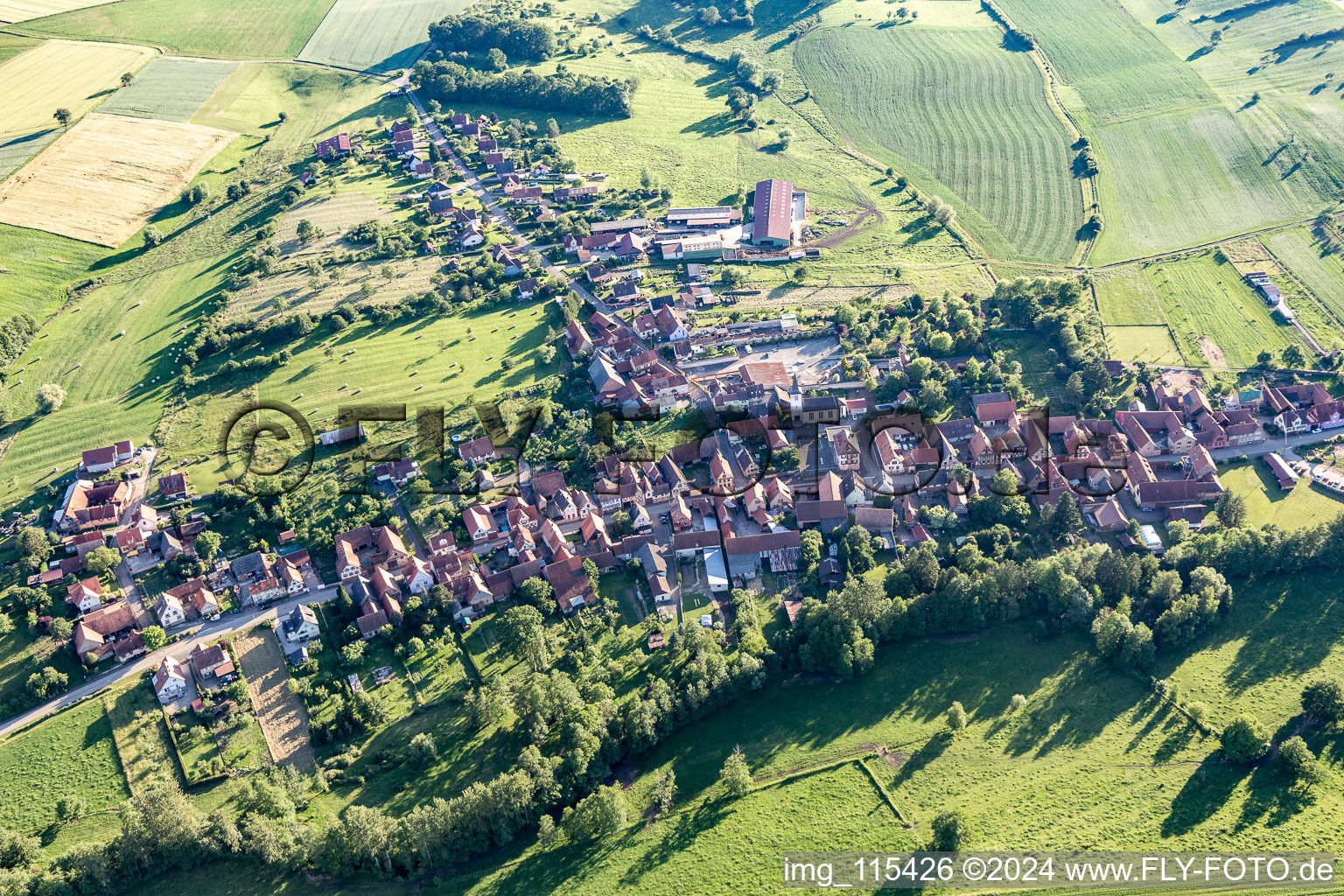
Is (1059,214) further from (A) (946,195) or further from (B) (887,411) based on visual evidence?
(B) (887,411)

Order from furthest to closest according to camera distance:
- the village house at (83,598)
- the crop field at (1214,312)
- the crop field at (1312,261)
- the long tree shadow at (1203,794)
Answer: the crop field at (1312,261)
the crop field at (1214,312)
the village house at (83,598)
the long tree shadow at (1203,794)

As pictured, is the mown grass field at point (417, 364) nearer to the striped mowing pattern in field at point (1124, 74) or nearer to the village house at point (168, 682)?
the village house at point (168, 682)

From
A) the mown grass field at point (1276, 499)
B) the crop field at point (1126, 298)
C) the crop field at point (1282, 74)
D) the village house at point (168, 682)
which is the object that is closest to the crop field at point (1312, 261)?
the crop field at point (1282, 74)

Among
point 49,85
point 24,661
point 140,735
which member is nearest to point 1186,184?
point 140,735

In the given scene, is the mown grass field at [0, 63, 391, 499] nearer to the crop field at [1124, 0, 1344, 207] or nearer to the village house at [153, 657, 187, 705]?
the village house at [153, 657, 187, 705]

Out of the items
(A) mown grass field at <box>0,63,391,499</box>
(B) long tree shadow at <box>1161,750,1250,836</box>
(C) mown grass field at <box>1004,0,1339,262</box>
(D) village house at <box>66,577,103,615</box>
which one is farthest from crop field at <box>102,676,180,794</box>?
(C) mown grass field at <box>1004,0,1339,262</box>

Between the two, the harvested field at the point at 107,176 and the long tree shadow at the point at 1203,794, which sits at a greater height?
the harvested field at the point at 107,176

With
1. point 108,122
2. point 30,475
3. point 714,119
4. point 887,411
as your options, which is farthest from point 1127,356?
point 108,122
